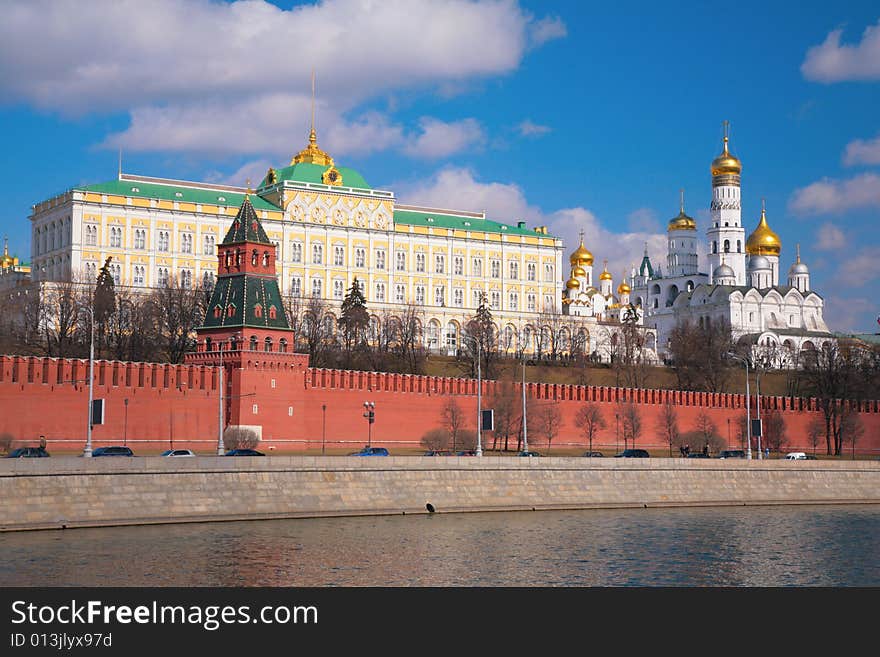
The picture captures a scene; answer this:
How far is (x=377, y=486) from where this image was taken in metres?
37.9

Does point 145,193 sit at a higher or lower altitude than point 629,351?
higher

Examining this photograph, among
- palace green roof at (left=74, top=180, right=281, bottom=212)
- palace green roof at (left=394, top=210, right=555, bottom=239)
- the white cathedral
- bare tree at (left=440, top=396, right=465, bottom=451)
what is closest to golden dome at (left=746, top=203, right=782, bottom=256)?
the white cathedral

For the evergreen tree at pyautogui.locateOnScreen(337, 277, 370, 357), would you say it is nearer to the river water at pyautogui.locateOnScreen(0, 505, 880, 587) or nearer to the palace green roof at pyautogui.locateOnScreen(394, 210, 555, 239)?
the palace green roof at pyautogui.locateOnScreen(394, 210, 555, 239)

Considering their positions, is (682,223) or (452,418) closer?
(452,418)

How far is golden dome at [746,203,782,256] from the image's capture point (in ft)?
403

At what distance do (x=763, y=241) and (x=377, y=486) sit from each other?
90.5 m

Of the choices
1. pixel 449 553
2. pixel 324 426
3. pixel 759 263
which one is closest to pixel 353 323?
pixel 324 426

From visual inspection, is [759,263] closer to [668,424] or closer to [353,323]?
[353,323]

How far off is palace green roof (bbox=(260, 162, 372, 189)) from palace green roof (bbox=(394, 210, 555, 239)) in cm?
414

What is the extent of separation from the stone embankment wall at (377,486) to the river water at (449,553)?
51 centimetres
